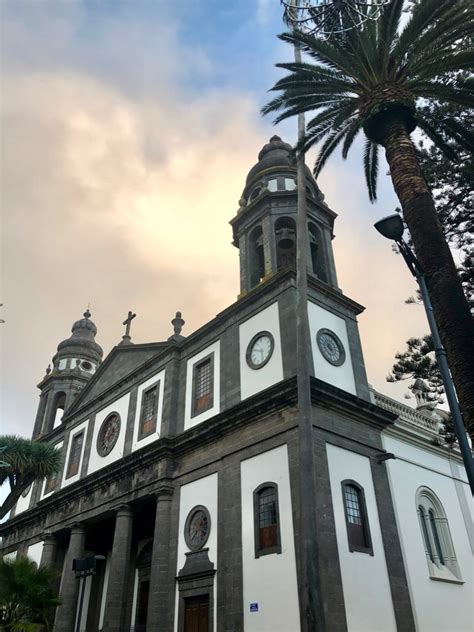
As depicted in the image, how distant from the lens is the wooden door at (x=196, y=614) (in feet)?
53.6

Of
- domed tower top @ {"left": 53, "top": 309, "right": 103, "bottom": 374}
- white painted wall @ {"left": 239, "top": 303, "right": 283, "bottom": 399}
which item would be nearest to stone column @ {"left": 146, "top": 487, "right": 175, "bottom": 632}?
white painted wall @ {"left": 239, "top": 303, "right": 283, "bottom": 399}

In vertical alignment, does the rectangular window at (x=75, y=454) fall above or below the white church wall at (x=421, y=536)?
above

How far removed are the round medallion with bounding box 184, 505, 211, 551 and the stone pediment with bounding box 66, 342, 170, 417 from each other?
7605 mm

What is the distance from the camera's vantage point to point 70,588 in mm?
22609

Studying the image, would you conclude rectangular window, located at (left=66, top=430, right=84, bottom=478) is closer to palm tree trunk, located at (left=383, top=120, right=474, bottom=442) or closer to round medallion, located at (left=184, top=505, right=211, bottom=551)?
round medallion, located at (left=184, top=505, right=211, bottom=551)

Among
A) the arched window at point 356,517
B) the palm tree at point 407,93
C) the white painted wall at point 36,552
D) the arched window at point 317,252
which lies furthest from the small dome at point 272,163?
the white painted wall at point 36,552

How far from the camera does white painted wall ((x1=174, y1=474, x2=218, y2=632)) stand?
17.1 meters

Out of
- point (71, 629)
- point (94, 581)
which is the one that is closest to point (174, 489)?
point (71, 629)

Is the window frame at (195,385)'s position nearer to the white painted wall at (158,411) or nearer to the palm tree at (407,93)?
the white painted wall at (158,411)

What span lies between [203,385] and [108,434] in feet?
23.3

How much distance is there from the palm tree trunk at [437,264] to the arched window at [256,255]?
10565mm

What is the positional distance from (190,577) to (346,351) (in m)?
9.28

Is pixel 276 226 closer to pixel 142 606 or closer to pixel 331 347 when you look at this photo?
pixel 331 347

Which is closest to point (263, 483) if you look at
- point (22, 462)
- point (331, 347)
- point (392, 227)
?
point (331, 347)
